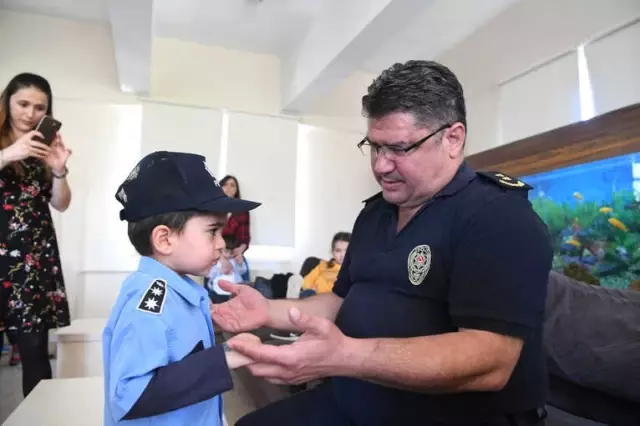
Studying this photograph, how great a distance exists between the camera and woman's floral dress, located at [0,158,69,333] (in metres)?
1.54

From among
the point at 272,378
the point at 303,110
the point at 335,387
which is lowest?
the point at 335,387

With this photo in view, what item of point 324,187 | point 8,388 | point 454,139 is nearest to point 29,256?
point 454,139

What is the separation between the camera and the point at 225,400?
2.50m

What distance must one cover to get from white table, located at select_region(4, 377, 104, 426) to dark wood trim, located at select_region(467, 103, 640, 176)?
3.03 metres

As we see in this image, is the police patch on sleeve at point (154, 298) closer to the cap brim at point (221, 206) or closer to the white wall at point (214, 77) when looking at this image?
the cap brim at point (221, 206)

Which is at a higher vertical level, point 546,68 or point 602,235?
point 546,68

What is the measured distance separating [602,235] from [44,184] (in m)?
3.04

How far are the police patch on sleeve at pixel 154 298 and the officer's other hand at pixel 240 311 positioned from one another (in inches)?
10.5

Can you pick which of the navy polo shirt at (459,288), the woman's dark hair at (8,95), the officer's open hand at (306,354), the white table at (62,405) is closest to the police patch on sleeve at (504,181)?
the navy polo shirt at (459,288)

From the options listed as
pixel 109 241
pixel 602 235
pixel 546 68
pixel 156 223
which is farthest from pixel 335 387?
pixel 109 241

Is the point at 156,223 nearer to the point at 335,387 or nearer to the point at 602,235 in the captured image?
the point at 335,387

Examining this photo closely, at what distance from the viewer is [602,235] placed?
3.08m

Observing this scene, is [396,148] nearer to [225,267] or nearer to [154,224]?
[154,224]

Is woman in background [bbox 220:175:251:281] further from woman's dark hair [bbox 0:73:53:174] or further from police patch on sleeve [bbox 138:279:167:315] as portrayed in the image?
police patch on sleeve [bbox 138:279:167:315]
